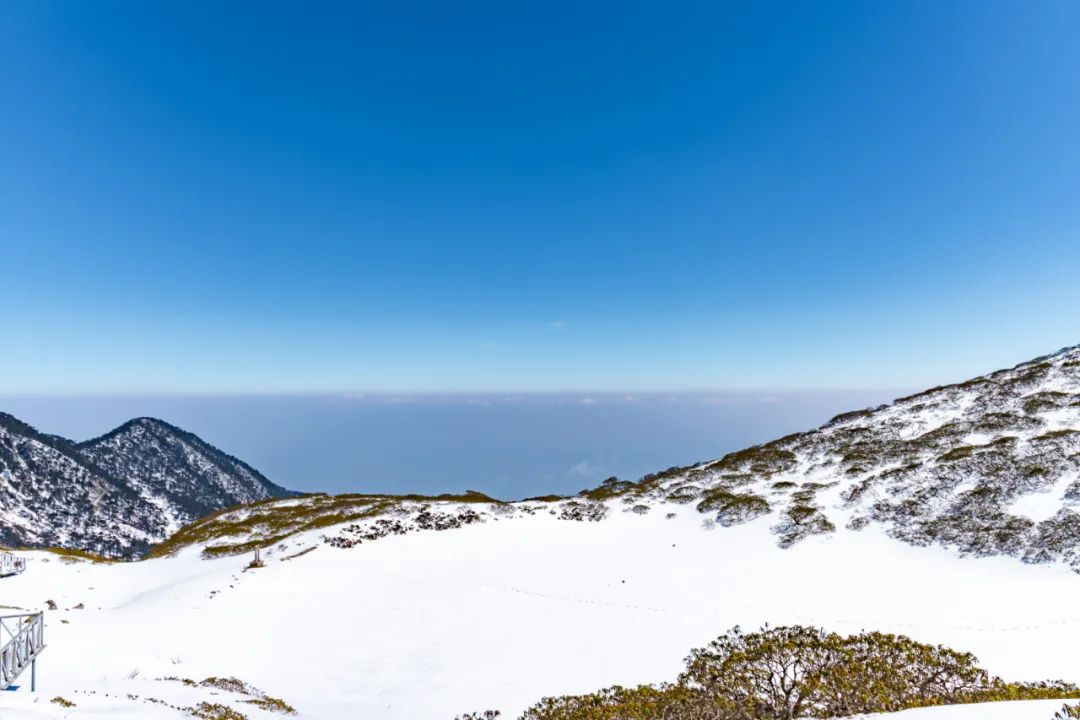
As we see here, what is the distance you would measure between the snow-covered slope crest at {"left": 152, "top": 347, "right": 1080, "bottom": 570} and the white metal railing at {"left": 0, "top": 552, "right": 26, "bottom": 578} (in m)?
11.5

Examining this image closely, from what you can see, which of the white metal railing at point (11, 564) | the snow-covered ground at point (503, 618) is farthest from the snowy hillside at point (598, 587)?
the white metal railing at point (11, 564)

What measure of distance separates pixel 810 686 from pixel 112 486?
16815 centimetres

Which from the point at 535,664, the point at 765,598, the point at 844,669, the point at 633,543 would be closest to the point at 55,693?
the point at 535,664

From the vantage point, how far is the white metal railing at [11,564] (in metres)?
32.4

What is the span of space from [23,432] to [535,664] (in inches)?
6761

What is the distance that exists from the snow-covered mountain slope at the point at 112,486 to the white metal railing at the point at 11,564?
3238 inches

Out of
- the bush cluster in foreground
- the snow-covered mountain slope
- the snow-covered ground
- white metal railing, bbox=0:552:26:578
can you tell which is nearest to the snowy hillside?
the snow-covered ground

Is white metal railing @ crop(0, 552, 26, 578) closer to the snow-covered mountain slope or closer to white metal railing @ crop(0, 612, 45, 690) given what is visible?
white metal railing @ crop(0, 612, 45, 690)

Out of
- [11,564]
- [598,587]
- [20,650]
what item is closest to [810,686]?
[598,587]

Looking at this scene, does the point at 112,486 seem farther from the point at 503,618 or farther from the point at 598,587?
the point at 598,587

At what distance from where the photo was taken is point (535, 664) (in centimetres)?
1661

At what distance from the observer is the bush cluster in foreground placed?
869 cm

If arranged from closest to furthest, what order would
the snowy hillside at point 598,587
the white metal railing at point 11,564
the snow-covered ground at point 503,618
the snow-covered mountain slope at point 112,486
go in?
the snow-covered ground at point 503,618, the snowy hillside at point 598,587, the white metal railing at point 11,564, the snow-covered mountain slope at point 112,486

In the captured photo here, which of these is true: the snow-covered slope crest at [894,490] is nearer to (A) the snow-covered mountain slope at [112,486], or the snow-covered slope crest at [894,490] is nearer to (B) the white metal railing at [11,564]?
(B) the white metal railing at [11,564]
